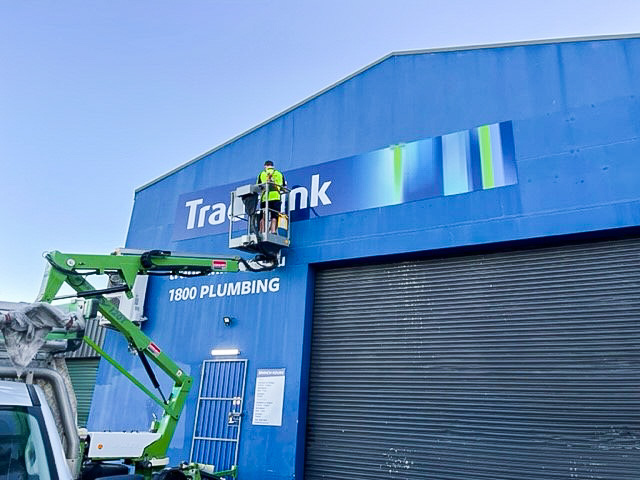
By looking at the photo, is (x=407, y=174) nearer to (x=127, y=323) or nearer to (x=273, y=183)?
(x=273, y=183)

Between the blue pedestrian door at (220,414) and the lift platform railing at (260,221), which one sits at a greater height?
the lift platform railing at (260,221)

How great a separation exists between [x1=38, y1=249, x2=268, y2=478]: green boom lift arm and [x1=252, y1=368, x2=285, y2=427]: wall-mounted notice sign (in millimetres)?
1119

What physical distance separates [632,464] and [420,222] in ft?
15.5

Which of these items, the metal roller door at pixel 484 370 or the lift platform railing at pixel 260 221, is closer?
the metal roller door at pixel 484 370

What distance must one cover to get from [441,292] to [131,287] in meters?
5.22

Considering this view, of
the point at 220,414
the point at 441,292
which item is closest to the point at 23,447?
the point at 441,292

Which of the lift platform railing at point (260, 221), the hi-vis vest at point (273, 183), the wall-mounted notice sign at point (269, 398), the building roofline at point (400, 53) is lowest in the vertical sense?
the wall-mounted notice sign at point (269, 398)

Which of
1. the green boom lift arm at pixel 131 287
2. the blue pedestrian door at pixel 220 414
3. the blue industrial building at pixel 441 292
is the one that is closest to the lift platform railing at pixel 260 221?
the blue industrial building at pixel 441 292

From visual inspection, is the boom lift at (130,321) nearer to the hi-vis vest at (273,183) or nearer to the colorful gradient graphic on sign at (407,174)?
the hi-vis vest at (273,183)

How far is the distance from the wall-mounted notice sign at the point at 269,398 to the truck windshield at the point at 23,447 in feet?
21.4

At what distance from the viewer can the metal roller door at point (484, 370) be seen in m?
7.19

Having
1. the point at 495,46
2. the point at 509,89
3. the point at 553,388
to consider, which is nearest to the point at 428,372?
the point at 553,388

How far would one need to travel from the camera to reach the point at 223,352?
33.9ft

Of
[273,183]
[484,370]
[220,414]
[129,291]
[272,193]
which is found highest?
[273,183]
